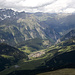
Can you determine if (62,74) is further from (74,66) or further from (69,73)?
(74,66)

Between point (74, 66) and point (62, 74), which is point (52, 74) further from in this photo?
point (74, 66)

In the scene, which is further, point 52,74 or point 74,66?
point 74,66

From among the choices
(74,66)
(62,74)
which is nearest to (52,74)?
(62,74)

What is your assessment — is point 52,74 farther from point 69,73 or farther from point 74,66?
point 74,66

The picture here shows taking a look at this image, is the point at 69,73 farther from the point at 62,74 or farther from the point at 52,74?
the point at 52,74

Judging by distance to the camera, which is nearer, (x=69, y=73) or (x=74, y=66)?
(x=69, y=73)

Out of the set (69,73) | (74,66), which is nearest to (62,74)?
(69,73)
